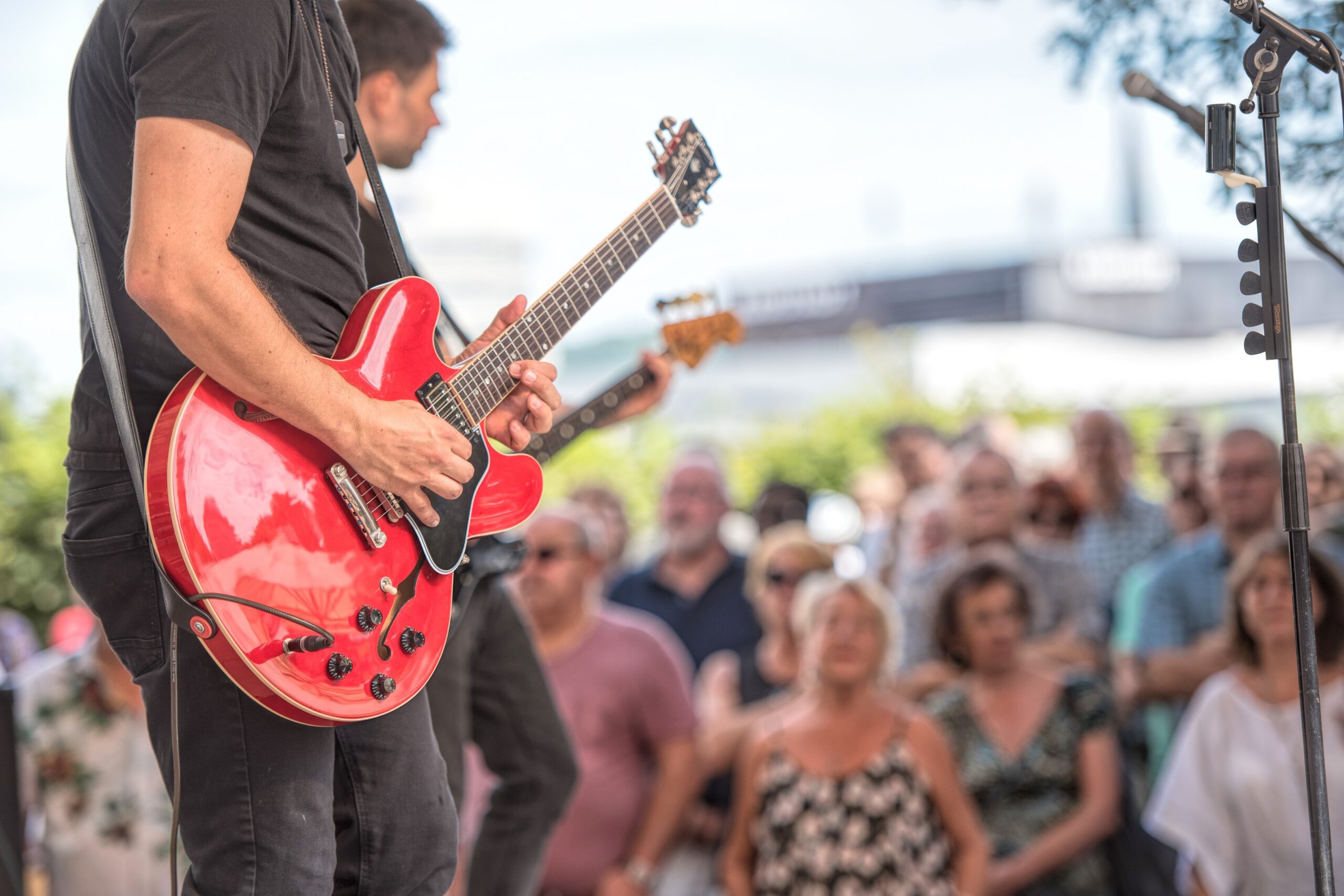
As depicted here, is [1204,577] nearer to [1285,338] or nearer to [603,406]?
[603,406]

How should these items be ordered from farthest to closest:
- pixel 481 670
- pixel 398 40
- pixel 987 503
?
pixel 987 503 < pixel 481 670 < pixel 398 40

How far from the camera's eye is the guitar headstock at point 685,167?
2.32m

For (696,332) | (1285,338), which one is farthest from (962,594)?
(1285,338)

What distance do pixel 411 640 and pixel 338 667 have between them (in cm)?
14

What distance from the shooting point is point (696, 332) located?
121 inches

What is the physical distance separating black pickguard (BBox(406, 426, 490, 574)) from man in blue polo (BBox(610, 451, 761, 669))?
11.7 feet

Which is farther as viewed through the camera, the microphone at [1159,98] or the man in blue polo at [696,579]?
the man in blue polo at [696,579]

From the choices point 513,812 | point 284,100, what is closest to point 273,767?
point 284,100

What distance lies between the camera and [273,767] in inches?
62.9

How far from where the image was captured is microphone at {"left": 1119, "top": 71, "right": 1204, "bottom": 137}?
2.14 m

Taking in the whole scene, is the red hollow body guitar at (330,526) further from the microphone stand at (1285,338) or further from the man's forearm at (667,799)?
the man's forearm at (667,799)

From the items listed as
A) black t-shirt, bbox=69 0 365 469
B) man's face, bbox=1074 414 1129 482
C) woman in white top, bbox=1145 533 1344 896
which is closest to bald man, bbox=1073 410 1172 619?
man's face, bbox=1074 414 1129 482

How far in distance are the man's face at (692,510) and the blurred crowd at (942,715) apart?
38 cm

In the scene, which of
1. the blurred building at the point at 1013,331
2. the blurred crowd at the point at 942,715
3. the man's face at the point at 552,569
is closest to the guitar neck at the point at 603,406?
the blurred crowd at the point at 942,715
